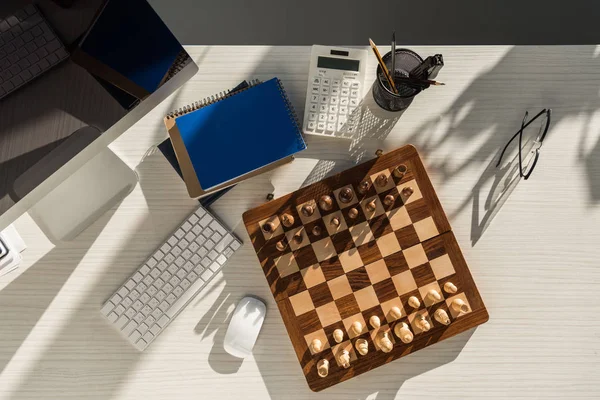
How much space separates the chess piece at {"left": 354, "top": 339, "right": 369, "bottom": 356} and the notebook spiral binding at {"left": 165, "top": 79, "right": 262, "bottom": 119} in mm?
670

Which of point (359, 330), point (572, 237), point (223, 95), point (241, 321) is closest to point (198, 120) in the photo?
point (223, 95)

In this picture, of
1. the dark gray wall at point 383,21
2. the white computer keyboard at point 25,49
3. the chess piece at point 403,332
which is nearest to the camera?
the white computer keyboard at point 25,49

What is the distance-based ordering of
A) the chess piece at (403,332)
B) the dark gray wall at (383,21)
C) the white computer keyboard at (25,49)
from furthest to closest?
1. the dark gray wall at (383,21)
2. the chess piece at (403,332)
3. the white computer keyboard at (25,49)

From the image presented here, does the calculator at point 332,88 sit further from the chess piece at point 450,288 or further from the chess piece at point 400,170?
the chess piece at point 450,288

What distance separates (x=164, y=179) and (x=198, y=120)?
0.64 feet

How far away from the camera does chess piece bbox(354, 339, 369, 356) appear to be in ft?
3.63

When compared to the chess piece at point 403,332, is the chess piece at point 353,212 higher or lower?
higher

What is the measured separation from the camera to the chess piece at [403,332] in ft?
3.57

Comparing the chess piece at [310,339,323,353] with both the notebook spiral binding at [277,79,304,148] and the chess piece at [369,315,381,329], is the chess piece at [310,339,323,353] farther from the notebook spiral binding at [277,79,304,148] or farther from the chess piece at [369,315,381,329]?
the notebook spiral binding at [277,79,304,148]

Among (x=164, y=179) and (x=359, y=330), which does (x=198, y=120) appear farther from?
(x=359, y=330)

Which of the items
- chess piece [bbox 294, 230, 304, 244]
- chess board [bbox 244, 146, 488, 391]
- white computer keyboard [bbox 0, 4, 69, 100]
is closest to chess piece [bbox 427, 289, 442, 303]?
chess board [bbox 244, 146, 488, 391]

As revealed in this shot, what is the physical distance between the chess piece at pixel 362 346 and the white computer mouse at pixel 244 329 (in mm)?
242

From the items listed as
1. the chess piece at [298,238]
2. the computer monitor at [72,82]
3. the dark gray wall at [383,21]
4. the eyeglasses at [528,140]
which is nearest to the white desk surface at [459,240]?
the eyeglasses at [528,140]

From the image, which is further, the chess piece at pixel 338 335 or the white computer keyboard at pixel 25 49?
the chess piece at pixel 338 335
